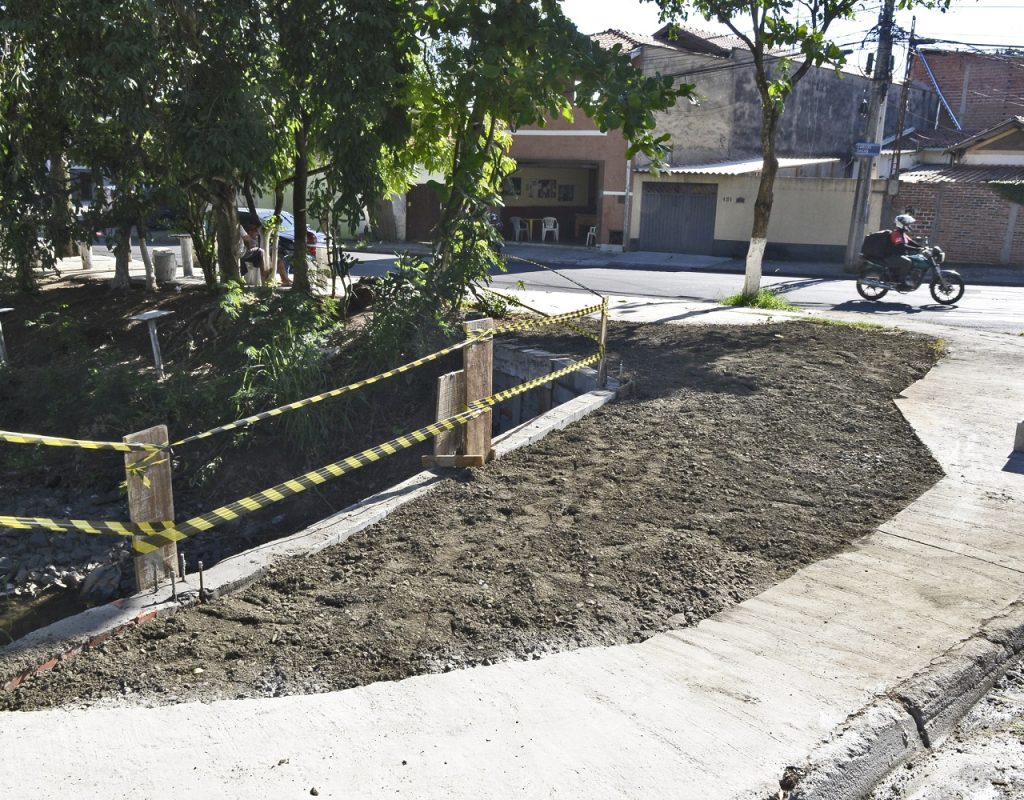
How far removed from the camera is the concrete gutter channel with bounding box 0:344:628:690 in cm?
459

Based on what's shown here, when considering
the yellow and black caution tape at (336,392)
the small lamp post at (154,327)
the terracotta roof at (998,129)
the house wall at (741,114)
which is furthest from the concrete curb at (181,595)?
the terracotta roof at (998,129)

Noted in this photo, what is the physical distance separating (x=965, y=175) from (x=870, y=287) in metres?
12.3

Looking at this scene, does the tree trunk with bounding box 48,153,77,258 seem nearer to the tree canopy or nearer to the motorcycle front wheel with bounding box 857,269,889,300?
the tree canopy

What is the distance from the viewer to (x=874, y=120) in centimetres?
2061

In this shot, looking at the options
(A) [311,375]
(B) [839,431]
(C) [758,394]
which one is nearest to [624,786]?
(B) [839,431]

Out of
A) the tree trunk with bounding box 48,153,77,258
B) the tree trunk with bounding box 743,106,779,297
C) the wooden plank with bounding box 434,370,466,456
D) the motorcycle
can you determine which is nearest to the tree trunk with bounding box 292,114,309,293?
the tree trunk with bounding box 48,153,77,258

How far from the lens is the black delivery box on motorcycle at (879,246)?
16438 mm

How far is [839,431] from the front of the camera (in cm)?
803

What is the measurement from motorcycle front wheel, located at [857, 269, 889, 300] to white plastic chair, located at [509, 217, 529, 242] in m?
17.5

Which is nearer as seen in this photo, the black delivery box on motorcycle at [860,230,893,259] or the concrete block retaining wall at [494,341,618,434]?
the concrete block retaining wall at [494,341,618,434]

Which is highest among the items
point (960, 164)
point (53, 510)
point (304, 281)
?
point (960, 164)

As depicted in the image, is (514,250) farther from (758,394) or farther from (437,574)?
(437,574)

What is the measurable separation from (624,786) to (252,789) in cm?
145

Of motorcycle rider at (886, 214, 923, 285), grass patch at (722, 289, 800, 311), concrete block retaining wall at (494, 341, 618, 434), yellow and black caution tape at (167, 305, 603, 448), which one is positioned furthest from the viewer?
motorcycle rider at (886, 214, 923, 285)
